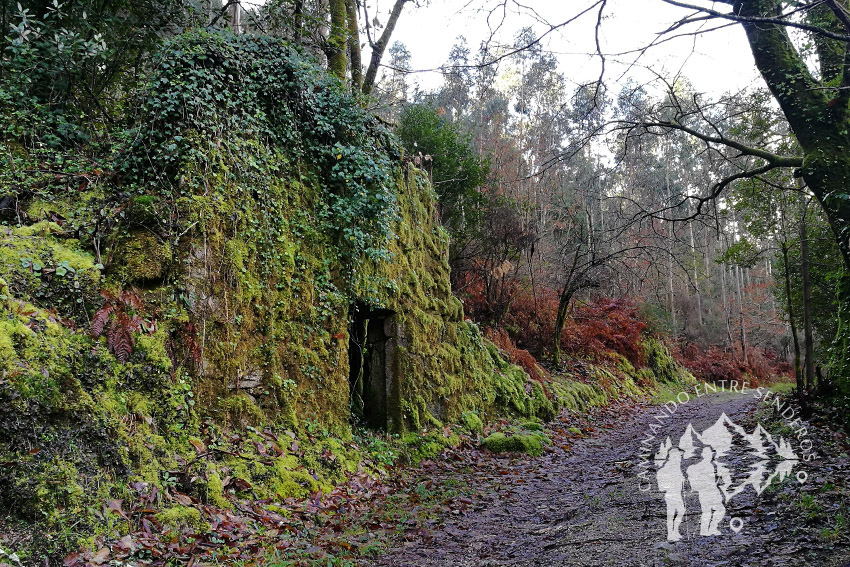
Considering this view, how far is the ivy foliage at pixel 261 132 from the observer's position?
583 centimetres

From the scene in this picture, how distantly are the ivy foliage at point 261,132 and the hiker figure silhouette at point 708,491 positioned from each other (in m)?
4.99

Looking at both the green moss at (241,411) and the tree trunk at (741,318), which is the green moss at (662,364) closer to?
the tree trunk at (741,318)

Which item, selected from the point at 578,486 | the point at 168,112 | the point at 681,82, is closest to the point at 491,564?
the point at 578,486

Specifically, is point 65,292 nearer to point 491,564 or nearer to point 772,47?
point 491,564

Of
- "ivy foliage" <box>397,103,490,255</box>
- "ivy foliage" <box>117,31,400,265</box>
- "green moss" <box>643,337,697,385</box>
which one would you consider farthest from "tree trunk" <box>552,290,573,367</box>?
"ivy foliage" <box>117,31,400,265</box>

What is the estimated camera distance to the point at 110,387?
4242 mm

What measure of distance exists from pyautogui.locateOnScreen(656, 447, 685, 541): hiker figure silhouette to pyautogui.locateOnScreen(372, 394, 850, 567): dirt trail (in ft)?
0.22

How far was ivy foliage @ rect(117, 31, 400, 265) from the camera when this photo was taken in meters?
5.83

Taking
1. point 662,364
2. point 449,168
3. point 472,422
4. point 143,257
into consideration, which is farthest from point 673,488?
point 662,364

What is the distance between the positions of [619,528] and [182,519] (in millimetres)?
3586

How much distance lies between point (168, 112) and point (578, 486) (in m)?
6.61

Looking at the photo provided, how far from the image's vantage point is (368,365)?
8570mm

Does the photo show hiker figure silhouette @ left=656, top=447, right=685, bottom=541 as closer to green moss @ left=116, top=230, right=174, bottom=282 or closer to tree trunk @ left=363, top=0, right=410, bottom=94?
green moss @ left=116, top=230, right=174, bottom=282

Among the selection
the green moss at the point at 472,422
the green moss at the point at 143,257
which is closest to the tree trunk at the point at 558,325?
the green moss at the point at 472,422
